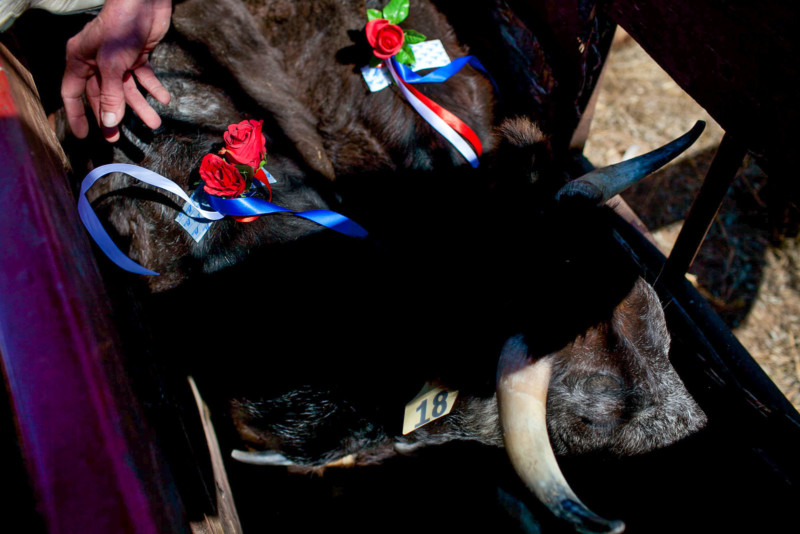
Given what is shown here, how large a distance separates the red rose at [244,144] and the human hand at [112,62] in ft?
1.66

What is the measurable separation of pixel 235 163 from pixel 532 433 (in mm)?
1629

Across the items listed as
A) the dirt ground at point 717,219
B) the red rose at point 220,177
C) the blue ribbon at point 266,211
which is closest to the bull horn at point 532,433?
the blue ribbon at point 266,211

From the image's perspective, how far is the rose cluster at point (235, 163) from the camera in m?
2.10

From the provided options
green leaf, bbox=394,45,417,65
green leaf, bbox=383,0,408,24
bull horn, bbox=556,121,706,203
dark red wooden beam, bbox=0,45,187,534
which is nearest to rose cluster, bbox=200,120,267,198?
dark red wooden beam, bbox=0,45,187,534

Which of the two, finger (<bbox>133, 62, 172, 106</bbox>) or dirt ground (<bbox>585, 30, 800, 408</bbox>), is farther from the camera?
Answer: dirt ground (<bbox>585, 30, 800, 408</bbox>)

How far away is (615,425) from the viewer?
2.06 meters

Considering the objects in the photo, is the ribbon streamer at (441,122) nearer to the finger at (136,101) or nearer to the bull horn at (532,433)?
the bull horn at (532,433)

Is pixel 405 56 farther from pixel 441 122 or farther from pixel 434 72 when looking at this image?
pixel 441 122

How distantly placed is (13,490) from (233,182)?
1.27 metres

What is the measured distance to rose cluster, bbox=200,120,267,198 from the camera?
2098mm

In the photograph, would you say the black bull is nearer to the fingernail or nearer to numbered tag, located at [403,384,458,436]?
numbered tag, located at [403,384,458,436]

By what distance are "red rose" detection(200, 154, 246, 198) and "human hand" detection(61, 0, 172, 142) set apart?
0.55 m

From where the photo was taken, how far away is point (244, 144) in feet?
7.13

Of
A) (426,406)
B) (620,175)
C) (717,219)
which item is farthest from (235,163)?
(717,219)
